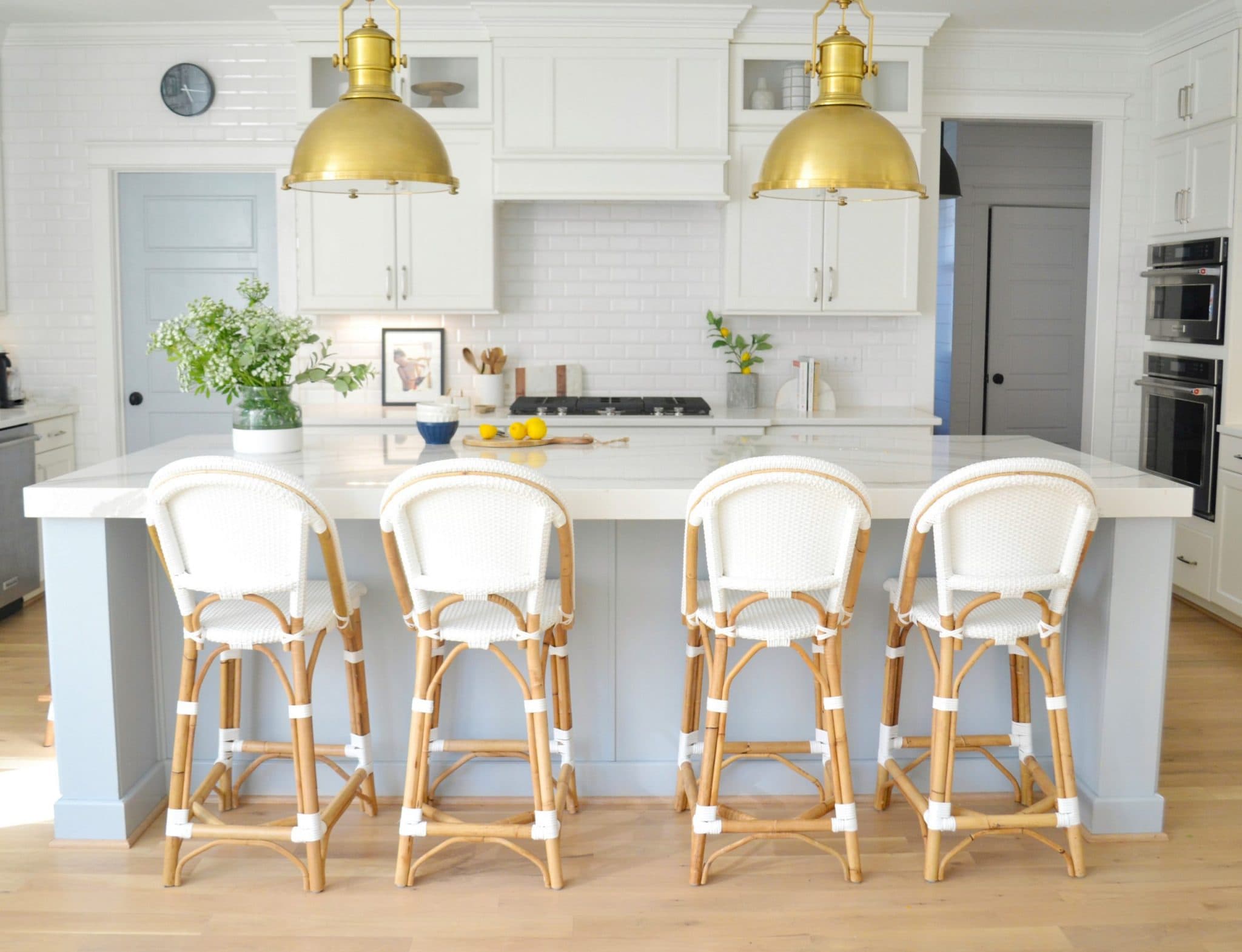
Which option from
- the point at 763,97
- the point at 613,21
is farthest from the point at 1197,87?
the point at 613,21

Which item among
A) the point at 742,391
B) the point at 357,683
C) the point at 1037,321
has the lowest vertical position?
the point at 357,683

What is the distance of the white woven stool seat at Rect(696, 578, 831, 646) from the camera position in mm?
2832

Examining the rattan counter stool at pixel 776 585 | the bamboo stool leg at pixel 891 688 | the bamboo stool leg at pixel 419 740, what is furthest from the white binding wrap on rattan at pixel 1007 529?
the bamboo stool leg at pixel 419 740

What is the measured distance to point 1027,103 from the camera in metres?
5.90

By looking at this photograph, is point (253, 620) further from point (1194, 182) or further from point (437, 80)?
point (1194, 182)

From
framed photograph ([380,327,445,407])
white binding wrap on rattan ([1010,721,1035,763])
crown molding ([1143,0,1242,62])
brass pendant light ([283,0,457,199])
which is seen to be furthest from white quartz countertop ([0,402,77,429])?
crown molding ([1143,0,1242,62])

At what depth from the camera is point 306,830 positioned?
2.85m

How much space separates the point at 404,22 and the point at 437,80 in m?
0.29

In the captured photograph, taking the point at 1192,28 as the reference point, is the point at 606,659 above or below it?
below

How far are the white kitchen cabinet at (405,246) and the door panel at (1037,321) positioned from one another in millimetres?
3673

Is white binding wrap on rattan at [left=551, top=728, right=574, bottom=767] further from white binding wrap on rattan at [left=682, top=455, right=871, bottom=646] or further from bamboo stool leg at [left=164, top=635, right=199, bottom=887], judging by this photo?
bamboo stool leg at [left=164, top=635, right=199, bottom=887]

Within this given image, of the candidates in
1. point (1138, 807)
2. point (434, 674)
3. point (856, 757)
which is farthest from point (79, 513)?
point (1138, 807)

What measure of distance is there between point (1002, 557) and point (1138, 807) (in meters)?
0.93

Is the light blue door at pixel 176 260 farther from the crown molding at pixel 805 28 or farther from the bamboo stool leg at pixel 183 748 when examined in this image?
the bamboo stool leg at pixel 183 748
